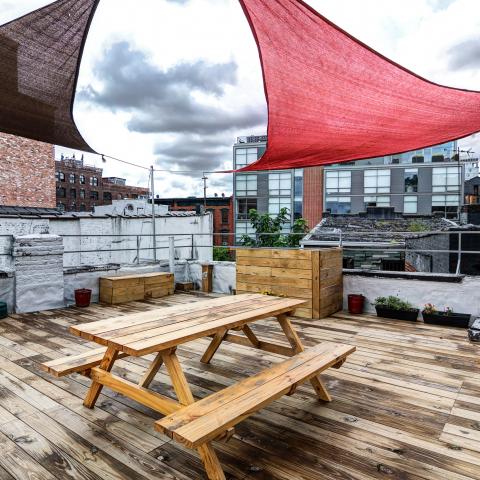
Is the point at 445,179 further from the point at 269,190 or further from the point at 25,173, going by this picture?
the point at 25,173

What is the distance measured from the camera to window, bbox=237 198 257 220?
40906 mm

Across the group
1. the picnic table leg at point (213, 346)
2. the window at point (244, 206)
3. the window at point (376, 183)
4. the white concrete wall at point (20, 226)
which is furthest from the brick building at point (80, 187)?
the picnic table leg at point (213, 346)

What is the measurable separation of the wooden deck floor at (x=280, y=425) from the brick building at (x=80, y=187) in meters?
54.7

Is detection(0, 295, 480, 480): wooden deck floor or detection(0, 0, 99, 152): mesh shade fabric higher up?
detection(0, 0, 99, 152): mesh shade fabric

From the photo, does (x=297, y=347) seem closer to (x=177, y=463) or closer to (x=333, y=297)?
(x=177, y=463)

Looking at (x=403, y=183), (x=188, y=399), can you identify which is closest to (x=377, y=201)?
(x=403, y=183)

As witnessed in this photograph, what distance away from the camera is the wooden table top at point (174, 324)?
6.75 ft

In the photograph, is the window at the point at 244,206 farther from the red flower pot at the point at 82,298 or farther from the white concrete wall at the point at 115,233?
the red flower pot at the point at 82,298

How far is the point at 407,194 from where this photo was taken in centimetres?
3634

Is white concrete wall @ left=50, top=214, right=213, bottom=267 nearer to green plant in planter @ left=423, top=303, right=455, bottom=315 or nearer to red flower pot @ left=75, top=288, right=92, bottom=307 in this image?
red flower pot @ left=75, top=288, right=92, bottom=307

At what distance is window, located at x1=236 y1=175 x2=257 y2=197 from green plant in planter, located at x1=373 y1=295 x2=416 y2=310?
117 ft

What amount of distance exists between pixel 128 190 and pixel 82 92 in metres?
66.7

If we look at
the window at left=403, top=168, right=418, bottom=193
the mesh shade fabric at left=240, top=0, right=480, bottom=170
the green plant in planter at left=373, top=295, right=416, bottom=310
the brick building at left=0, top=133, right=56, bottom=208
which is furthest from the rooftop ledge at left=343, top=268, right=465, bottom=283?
the window at left=403, top=168, right=418, bottom=193

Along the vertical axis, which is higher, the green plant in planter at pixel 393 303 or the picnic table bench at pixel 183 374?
the picnic table bench at pixel 183 374
